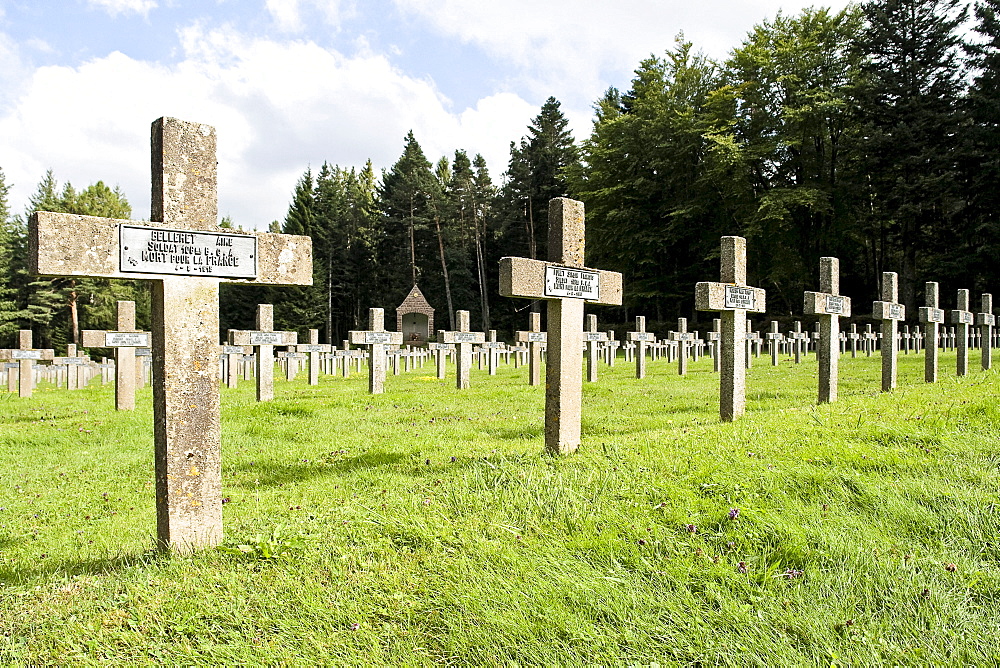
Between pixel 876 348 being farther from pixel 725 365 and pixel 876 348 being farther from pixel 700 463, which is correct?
pixel 700 463

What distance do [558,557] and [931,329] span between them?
1147 cm

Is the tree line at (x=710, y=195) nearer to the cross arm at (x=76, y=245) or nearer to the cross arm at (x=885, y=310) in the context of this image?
the cross arm at (x=885, y=310)

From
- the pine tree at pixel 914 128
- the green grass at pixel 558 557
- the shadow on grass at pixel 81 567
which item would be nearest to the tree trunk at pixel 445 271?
the pine tree at pixel 914 128

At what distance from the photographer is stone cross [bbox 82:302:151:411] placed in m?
10.6

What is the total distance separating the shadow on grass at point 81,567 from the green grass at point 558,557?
0.06ft

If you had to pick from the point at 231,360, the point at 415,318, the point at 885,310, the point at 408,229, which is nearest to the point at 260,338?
the point at 231,360

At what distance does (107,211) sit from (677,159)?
37234 mm

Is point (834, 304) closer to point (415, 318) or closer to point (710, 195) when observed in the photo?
point (710, 195)

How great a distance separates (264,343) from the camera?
12375mm

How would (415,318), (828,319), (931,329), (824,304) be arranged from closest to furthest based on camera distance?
(824,304) < (828,319) < (931,329) < (415,318)

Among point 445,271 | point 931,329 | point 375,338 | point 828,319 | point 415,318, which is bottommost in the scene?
point 375,338

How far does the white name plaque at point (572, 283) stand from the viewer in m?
6.11

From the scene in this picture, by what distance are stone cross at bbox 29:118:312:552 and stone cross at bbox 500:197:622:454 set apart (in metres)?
2.54

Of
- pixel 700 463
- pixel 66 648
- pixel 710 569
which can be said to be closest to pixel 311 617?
pixel 66 648
